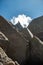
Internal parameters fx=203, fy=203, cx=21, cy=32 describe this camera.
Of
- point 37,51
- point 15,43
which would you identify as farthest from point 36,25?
point 37,51

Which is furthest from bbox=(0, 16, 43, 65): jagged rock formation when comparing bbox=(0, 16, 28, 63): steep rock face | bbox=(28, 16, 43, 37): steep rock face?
bbox=(28, 16, 43, 37): steep rock face

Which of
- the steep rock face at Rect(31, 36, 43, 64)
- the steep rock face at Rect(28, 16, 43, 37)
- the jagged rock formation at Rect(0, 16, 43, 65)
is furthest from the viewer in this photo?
the steep rock face at Rect(28, 16, 43, 37)

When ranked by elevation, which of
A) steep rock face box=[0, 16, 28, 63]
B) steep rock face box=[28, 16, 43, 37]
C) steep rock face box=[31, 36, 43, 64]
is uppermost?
steep rock face box=[28, 16, 43, 37]

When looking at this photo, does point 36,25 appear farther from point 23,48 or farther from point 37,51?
point 37,51

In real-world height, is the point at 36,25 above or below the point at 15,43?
above

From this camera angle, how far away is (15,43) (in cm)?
1503

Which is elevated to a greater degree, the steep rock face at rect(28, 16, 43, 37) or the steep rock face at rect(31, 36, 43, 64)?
the steep rock face at rect(28, 16, 43, 37)

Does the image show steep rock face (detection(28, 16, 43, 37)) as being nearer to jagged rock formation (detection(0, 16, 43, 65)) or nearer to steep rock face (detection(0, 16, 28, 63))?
steep rock face (detection(0, 16, 28, 63))

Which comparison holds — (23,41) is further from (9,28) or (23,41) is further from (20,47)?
(9,28)

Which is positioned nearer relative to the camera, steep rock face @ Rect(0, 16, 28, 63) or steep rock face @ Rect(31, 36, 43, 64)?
steep rock face @ Rect(0, 16, 28, 63)

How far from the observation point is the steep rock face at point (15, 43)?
14117mm

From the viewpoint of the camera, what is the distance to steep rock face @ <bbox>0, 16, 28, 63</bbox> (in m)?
14.1

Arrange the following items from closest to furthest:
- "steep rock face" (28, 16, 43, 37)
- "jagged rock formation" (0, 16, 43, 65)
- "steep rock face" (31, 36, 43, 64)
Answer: "jagged rock formation" (0, 16, 43, 65) < "steep rock face" (31, 36, 43, 64) < "steep rock face" (28, 16, 43, 37)

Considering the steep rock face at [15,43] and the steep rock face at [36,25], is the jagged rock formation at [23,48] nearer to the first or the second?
the steep rock face at [15,43]
